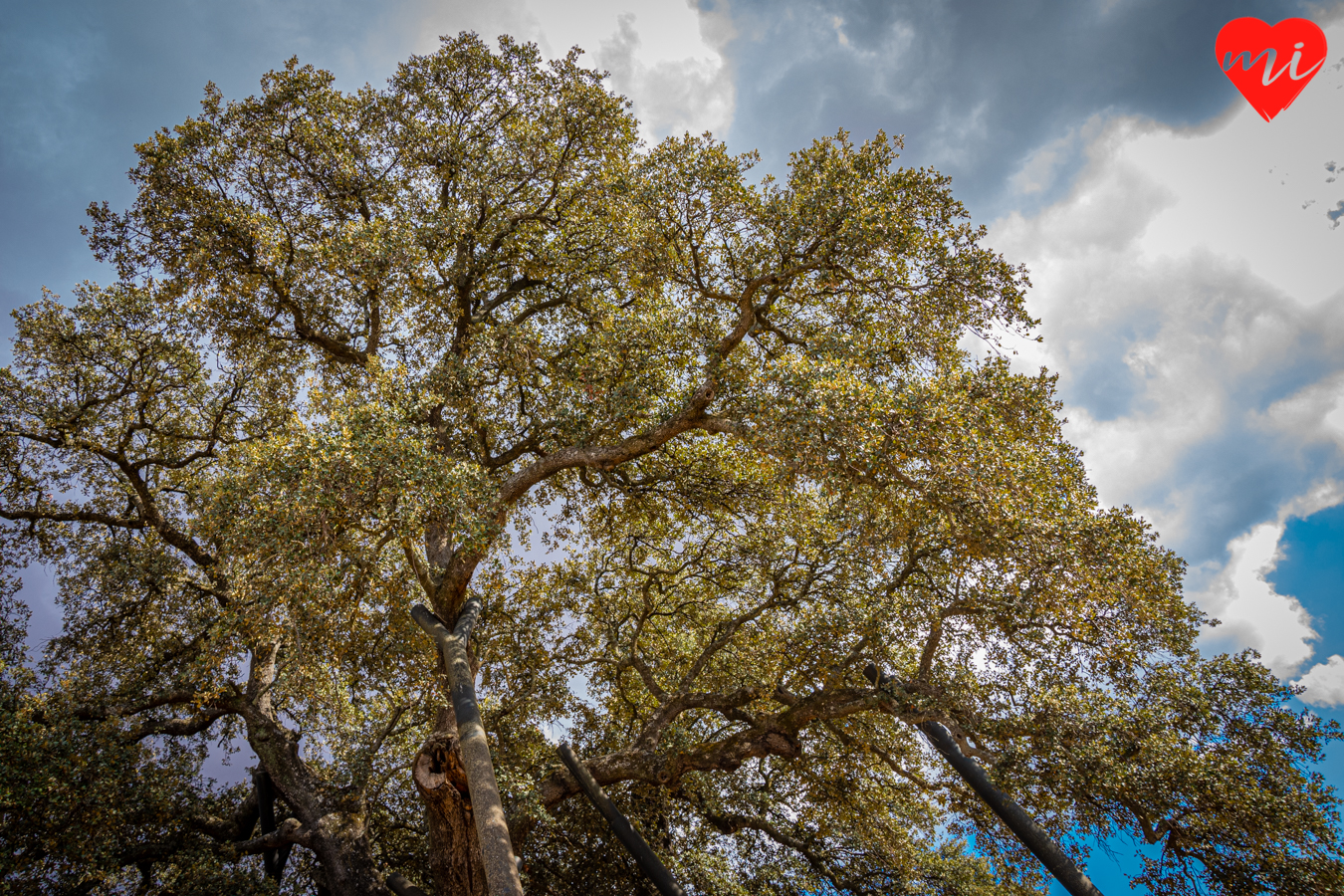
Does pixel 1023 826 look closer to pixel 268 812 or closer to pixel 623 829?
pixel 623 829

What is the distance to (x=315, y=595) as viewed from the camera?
7.12 meters

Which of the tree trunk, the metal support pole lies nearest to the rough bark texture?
the tree trunk

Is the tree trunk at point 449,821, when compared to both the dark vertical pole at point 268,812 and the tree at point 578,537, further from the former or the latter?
the dark vertical pole at point 268,812

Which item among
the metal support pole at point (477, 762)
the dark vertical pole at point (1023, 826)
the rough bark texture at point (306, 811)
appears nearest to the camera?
the metal support pole at point (477, 762)

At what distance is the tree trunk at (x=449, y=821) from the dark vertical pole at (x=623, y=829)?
1.87 metres

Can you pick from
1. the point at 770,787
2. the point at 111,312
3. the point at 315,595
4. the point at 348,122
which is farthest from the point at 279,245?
the point at 770,787

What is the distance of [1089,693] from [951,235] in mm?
6726

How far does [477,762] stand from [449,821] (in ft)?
5.79

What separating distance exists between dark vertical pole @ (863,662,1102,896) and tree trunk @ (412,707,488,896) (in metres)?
6.39

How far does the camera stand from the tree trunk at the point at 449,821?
822 centimetres

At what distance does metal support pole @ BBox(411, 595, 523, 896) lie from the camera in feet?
22.1

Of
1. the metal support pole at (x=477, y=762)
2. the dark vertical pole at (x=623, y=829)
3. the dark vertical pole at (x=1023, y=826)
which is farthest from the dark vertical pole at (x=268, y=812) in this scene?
the dark vertical pole at (x=1023, y=826)

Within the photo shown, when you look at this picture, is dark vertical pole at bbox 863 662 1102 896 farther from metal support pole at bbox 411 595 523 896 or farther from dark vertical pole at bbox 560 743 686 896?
metal support pole at bbox 411 595 523 896

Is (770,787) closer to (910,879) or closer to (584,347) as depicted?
(910,879)
